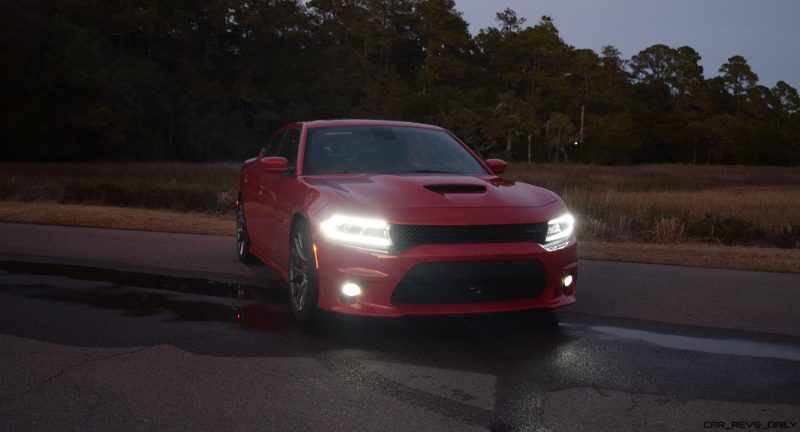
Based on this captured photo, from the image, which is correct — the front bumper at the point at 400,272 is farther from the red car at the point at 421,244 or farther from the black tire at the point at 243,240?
the black tire at the point at 243,240

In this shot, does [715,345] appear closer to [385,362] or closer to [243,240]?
[385,362]

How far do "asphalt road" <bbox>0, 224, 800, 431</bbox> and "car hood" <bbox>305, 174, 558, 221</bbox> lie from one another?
946mm

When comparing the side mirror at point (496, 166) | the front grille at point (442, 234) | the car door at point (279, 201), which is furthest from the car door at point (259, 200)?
the front grille at point (442, 234)

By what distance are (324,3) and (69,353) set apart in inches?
3341

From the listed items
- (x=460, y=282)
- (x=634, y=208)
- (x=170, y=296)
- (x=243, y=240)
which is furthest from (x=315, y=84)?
(x=460, y=282)

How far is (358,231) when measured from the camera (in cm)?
604

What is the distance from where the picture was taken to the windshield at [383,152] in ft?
24.3

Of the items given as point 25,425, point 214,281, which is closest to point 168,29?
point 214,281

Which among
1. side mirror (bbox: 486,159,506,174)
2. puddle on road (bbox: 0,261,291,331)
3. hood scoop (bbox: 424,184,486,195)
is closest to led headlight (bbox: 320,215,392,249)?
hood scoop (bbox: 424,184,486,195)

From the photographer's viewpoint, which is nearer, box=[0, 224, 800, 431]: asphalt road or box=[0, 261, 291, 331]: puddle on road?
box=[0, 224, 800, 431]: asphalt road

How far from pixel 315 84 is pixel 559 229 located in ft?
210

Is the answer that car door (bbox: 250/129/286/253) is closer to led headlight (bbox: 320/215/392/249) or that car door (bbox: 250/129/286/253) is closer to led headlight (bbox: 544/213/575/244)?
led headlight (bbox: 320/215/392/249)

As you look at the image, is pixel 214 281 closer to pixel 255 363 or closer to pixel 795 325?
pixel 255 363

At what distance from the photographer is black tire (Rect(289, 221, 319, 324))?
6277 mm
